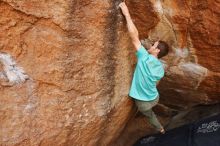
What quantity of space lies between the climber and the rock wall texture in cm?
6

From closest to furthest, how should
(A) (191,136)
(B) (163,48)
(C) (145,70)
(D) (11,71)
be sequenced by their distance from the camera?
(D) (11,71) → (C) (145,70) → (B) (163,48) → (A) (191,136)

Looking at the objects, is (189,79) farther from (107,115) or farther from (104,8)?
(104,8)

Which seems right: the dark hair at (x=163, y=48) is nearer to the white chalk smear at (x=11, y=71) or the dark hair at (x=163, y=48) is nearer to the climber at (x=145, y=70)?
the climber at (x=145, y=70)

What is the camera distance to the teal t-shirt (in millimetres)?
3127

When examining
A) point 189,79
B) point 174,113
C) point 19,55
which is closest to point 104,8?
point 19,55

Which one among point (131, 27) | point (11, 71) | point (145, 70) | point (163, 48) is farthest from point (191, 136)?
point (11, 71)

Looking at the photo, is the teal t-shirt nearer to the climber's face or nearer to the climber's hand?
the climber's face

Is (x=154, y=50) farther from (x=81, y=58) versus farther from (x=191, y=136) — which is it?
(x=191, y=136)

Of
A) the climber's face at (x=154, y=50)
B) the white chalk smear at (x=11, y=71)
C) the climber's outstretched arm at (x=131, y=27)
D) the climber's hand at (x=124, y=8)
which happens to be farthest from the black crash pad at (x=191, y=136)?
the white chalk smear at (x=11, y=71)

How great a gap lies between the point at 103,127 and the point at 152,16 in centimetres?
90

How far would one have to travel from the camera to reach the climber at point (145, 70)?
10.1ft

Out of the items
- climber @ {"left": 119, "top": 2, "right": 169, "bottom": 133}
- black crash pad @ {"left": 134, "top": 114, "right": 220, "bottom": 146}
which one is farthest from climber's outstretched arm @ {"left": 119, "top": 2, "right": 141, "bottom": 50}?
black crash pad @ {"left": 134, "top": 114, "right": 220, "bottom": 146}

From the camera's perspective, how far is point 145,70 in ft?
10.4

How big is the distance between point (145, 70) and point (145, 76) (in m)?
0.04
